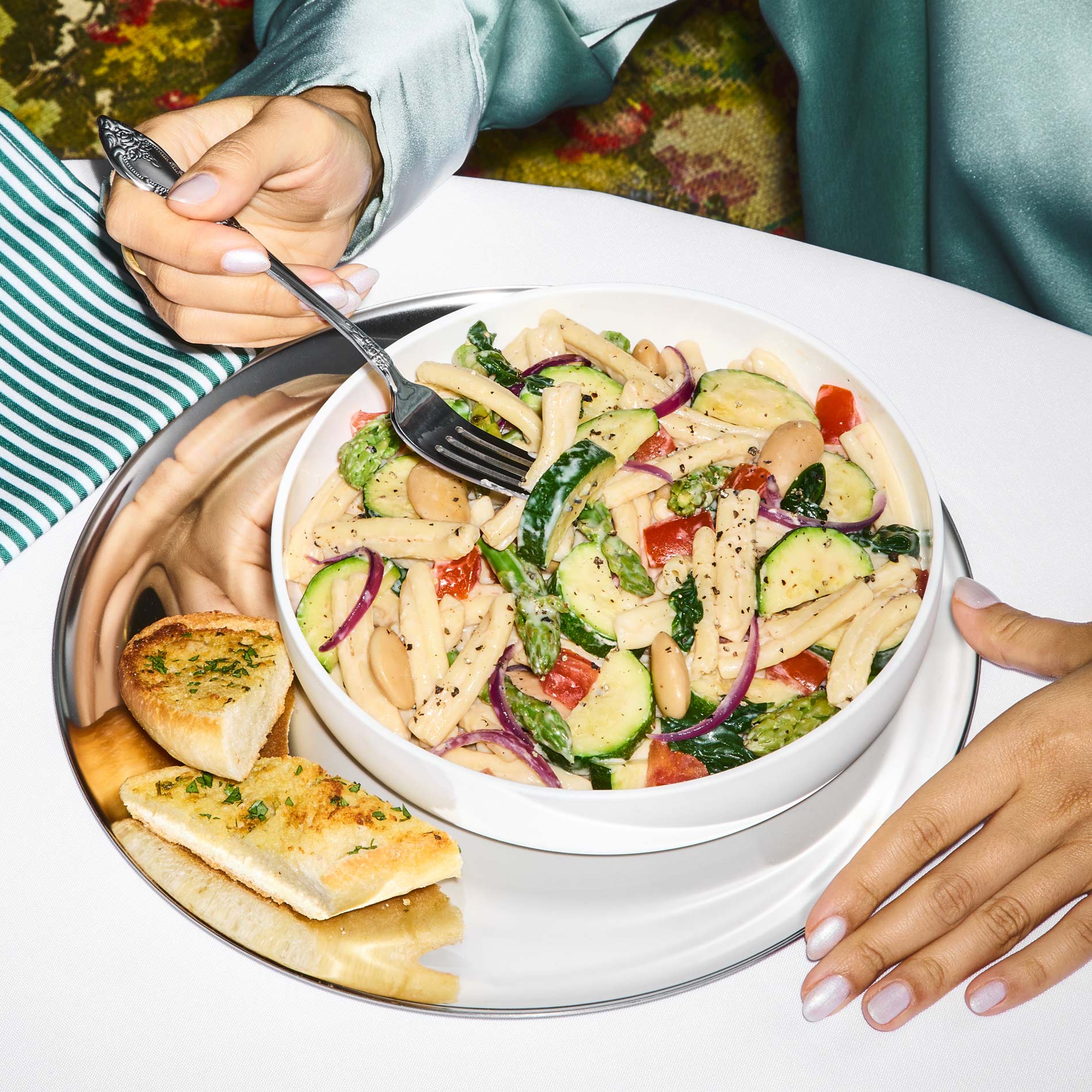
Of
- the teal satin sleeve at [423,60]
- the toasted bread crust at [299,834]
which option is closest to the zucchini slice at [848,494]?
the toasted bread crust at [299,834]

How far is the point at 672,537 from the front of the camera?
1.71m

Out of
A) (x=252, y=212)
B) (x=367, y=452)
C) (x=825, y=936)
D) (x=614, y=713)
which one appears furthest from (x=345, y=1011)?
(x=252, y=212)

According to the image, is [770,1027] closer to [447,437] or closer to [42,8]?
[447,437]

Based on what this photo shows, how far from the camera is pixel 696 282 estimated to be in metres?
2.08

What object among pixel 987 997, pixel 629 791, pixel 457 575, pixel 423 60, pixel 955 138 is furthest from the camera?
pixel 955 138

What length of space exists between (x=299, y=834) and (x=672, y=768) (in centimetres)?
49

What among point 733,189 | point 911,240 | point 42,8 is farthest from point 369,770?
point 42,8

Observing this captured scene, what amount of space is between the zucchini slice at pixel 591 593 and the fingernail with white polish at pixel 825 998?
533mm

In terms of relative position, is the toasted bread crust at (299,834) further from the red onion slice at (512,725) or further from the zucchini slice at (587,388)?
the zucchini slice at (587,388)

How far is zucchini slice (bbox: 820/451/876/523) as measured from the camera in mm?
1644

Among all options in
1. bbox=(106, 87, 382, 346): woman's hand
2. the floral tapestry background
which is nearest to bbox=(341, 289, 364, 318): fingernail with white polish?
bbox=(106, 87, 382, 346): woman's hand

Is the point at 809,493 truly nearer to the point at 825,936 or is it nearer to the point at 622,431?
the point at 622,431

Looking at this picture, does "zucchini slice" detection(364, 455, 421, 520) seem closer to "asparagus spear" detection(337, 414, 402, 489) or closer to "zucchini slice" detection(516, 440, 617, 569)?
"asparagus spear" detection(337, 414, 402, 489)

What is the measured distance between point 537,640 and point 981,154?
154 centimetres
